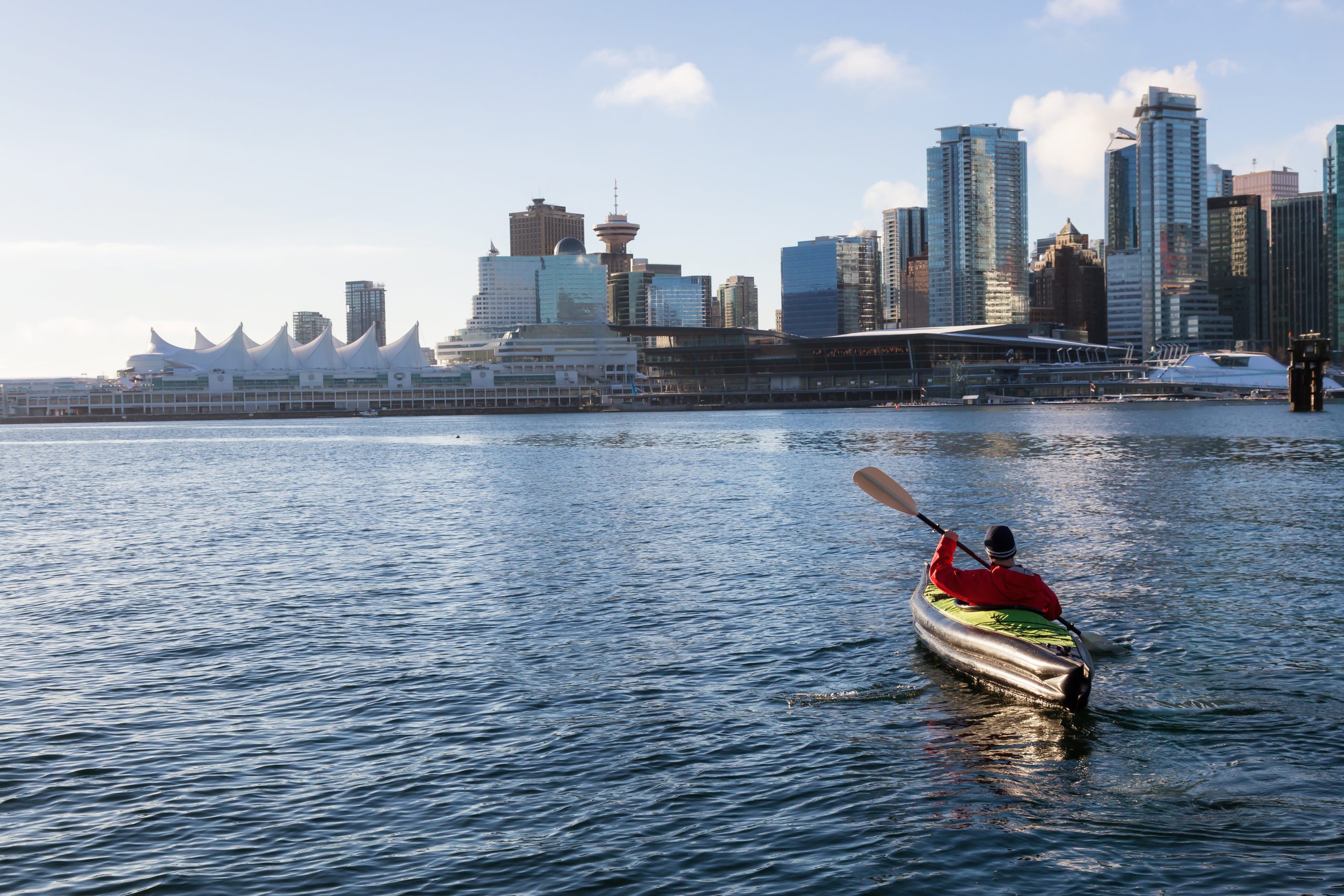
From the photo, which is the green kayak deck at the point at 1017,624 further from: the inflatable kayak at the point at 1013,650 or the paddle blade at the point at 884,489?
the paddle blade at the point at 884,489

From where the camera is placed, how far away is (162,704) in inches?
715

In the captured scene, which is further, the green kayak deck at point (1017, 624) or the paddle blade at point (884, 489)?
the paddle blade at point (884, 489)

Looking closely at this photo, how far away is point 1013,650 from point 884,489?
6442mm

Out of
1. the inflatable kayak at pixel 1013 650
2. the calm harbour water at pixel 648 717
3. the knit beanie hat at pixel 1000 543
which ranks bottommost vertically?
the calm harbour water at pixel 648 717

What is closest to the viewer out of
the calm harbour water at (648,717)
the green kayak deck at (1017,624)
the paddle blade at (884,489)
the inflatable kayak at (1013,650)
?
the calm harbour water at (648,717)

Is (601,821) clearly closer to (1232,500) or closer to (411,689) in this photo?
(411,689)

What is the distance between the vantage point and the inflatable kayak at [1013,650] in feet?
53.4

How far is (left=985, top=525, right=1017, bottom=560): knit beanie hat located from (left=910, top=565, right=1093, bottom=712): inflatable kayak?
3.37 feet

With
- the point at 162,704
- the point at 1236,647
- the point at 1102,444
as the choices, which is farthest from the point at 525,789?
the point at 1102,444

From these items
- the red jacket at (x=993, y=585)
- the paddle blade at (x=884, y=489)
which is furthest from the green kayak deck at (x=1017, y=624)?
the paddle blade at (x=884, y=489)

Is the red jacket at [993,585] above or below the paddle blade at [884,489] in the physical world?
below

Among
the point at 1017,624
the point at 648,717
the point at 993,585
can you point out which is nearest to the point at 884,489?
the point at 993,585

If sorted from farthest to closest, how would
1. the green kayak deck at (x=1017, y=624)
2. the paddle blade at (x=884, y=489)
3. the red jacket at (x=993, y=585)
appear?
the paddle blade at (x=884, y=489) < the red jacket at (x=993, y=585) < the green kayak deck at (x=1017, y=624)

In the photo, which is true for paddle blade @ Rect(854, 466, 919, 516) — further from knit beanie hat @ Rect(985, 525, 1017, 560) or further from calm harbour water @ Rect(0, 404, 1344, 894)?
knit beanie hat @ Rect(985, 525, 1017, 560)
